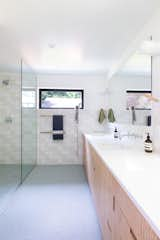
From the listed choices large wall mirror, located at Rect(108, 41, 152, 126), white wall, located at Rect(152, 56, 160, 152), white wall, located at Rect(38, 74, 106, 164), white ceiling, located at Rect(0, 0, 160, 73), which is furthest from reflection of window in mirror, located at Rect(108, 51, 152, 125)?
white wall, located at Rect(38, 74, 106, 164)

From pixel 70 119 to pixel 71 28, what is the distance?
113 inches

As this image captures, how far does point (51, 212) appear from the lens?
255 centimetres

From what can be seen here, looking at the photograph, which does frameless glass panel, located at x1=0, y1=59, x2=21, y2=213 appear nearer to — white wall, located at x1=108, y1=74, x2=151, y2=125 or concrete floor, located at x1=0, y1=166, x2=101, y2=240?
concrete floor, located at x1=0, y1=166, x2=101, y2=240

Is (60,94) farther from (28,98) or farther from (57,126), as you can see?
(28,98)

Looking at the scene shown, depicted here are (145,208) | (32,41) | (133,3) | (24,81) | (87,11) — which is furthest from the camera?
(24,81)

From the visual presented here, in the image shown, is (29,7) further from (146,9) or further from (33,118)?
(33,118)

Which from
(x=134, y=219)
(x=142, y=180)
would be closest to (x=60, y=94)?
(x=142, y=180)

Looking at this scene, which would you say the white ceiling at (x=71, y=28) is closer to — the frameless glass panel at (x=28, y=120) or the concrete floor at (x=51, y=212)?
the frameless glass panel at (x=28, y=120)

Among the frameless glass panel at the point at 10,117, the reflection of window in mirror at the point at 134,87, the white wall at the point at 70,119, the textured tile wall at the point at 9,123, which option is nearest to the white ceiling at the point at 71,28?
the reflection of window in mirror at the point at 134,87

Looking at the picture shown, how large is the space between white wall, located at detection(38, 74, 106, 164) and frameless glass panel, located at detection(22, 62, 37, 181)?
0.22 m

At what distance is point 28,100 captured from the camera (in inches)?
172

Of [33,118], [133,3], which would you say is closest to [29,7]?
[133,3]

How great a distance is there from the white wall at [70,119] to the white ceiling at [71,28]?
126cm

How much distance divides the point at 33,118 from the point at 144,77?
9.91 ft
